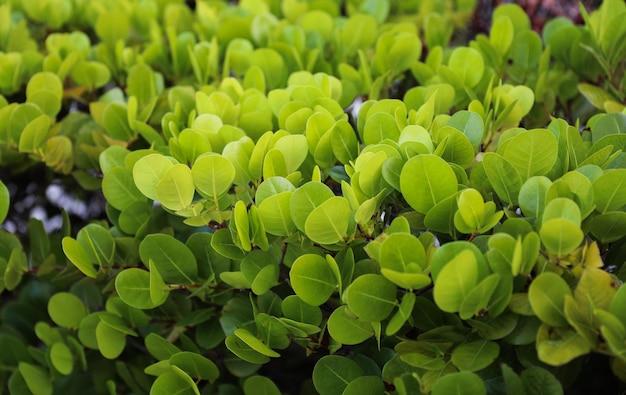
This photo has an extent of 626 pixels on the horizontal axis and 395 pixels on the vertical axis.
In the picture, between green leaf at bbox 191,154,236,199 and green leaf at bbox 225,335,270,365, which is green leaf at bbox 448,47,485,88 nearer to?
green leaf at bbox 191,154,236,199

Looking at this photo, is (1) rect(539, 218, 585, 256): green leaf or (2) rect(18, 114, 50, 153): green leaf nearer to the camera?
(1) rect(539, 218, 585, 256): green leaf

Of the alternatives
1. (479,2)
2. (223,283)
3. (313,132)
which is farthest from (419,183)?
(479,2)

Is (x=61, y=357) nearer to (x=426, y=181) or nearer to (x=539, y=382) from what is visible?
Answer: (x=426, y=181)

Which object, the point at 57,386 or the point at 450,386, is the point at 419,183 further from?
the point at 57,386

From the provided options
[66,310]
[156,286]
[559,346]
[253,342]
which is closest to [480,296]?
[559,346]

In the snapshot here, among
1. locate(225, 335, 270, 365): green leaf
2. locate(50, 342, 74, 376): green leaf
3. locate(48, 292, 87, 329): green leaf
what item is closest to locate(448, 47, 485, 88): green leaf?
locate(225, 335, 270, 365): green leaf

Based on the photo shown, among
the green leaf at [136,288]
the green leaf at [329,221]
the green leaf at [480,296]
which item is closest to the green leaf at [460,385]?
the green leaf at [480,296]

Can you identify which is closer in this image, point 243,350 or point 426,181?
point 426,181
